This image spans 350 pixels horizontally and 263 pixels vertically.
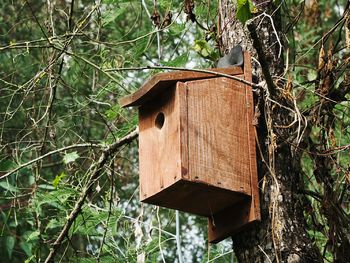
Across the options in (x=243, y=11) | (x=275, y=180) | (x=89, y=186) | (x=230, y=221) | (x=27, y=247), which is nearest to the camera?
(x=243, y=11)

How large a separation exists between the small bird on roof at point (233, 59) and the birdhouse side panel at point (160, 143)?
29 centimetres

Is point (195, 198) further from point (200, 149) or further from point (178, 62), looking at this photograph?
point (178, 62)

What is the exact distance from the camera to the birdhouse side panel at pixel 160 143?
4.09m

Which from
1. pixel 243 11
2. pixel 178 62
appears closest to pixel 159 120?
pixel 243 11

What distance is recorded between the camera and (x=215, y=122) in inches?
163

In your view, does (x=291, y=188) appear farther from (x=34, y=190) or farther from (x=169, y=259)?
(x=169, y=259)

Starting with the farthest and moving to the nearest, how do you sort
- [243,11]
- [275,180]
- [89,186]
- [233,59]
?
[89,186]
[233,59]
[275,180]
[243,11]

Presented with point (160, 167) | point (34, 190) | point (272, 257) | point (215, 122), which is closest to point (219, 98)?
point (215, 122)

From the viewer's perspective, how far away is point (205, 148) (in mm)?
4090

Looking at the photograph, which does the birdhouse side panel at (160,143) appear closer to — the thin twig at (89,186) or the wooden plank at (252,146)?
the thin twig at (89,186)

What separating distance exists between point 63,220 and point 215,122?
1.59 metres

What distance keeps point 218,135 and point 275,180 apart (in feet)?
1.12

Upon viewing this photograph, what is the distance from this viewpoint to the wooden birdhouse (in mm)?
4059

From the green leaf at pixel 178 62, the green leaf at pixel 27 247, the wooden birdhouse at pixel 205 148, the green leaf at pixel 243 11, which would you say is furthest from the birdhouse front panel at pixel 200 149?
the green leaf at pixel 27 247
